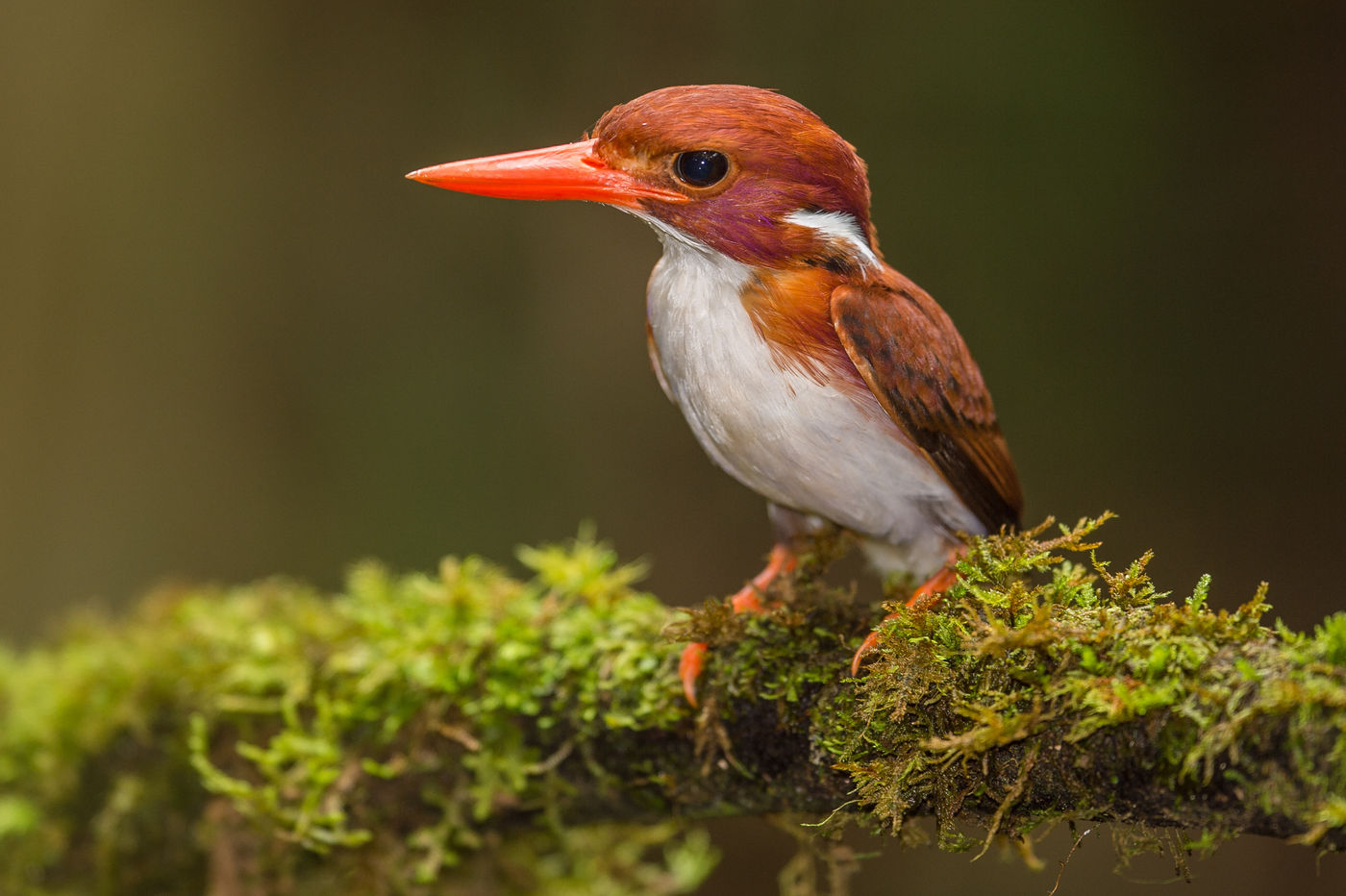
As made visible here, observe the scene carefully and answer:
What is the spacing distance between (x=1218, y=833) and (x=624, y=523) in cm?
456

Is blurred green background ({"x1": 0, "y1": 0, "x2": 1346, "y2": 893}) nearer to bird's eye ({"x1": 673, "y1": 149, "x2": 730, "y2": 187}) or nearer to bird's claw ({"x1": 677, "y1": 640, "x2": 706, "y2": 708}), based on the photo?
bird's claw ({"x1": 677, "y1": 640, "x2": 706, "y2": 708})

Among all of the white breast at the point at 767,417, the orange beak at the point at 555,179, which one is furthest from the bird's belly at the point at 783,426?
the orange beak at the point at 555,179

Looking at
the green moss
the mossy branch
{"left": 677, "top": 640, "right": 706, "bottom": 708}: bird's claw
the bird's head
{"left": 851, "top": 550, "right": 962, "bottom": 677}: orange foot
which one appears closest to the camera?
the green moss

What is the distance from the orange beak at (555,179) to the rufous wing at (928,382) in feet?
1.33

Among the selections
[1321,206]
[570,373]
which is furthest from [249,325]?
[1321,206]

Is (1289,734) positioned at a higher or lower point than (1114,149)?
lower

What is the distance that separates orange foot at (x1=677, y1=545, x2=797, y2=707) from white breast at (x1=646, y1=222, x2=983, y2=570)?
257mm

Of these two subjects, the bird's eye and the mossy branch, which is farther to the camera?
the bird's eye

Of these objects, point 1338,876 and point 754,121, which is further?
point 1338,876

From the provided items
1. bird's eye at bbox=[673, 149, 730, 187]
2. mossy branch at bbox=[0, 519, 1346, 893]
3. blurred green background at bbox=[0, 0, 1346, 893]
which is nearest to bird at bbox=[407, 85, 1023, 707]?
bird's eye at bbox=[673, 149, 730, 187]

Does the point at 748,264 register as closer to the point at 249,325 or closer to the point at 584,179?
the point at 584,179

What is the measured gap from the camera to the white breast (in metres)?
1.87

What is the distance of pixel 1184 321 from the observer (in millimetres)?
4988

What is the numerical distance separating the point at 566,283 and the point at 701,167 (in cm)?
395
